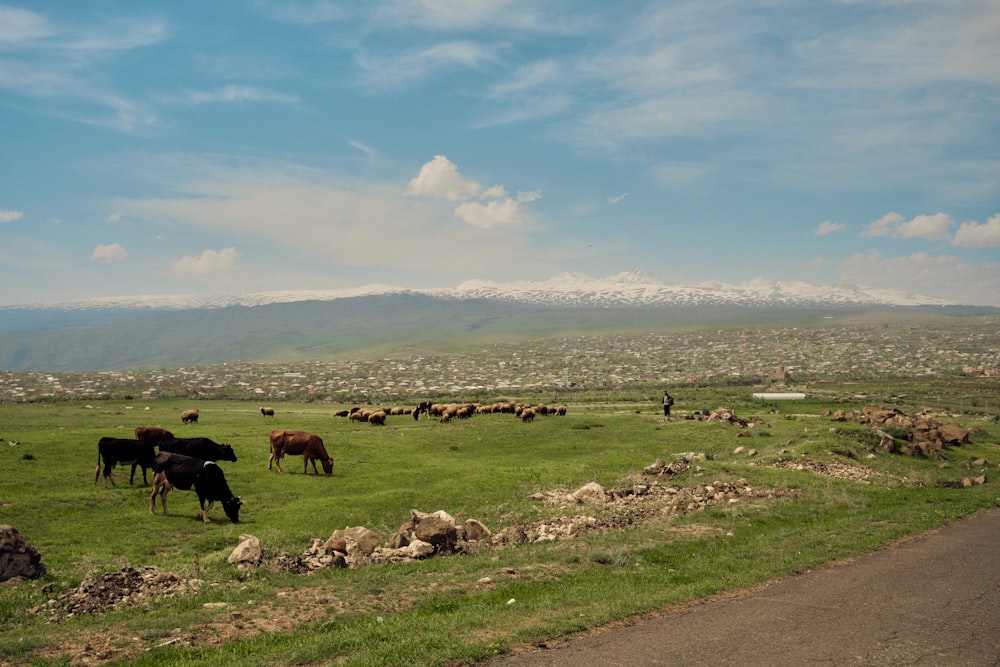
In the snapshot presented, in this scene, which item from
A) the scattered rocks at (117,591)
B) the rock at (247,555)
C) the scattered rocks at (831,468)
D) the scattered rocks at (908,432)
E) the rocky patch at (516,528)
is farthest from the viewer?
the scattered rocks at (908,432)

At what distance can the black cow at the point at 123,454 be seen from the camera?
1041 inches

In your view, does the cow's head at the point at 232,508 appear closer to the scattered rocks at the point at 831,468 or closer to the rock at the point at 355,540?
the rock at the point at 355,540

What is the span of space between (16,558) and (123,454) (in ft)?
41.5

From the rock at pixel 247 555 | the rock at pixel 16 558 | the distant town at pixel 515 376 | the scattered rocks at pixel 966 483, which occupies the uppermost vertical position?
the rock at pixel 16 558

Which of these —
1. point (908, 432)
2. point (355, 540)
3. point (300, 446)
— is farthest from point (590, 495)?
point (908, 432)

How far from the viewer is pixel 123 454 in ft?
88.3

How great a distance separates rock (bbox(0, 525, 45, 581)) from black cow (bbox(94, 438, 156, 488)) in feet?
37.7

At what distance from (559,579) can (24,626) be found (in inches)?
507

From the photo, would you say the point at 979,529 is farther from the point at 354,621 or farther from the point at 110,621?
the point at 110,621

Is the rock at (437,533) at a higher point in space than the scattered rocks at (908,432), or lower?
higher

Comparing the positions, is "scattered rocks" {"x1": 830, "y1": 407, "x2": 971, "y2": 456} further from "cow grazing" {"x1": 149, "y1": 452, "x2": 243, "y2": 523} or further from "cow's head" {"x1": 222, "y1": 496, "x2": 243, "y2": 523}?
"cow grazing" {"x1": 149, "y1": 452, "x2": 243, "y2": 523}

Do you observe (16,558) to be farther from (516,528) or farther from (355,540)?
(516,528)

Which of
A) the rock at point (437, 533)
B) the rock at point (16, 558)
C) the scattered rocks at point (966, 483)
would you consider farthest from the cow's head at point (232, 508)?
the scattered rocks at point (966, 483)

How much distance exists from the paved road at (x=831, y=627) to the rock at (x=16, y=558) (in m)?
13.3
